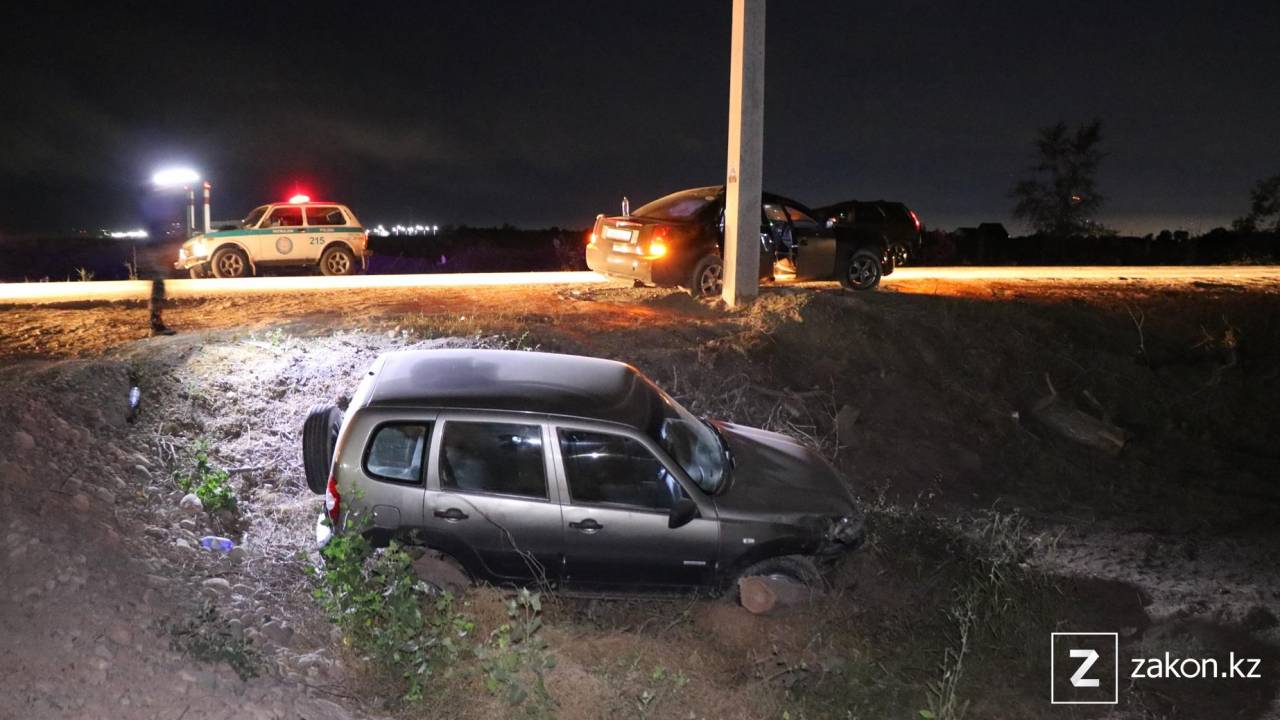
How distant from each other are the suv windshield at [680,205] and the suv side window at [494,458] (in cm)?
774

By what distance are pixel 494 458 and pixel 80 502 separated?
2.43 metres

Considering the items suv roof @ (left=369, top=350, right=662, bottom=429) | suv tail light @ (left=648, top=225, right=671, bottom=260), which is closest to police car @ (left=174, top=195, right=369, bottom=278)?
suv tail light @ (left=648, top=225, right=671, bottom=260)

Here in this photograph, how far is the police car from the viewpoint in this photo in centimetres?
1753

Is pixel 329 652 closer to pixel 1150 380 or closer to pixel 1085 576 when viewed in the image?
pixel 1085 576

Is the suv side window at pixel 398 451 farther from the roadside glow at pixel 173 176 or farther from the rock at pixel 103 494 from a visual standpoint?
the roadside glow at pixel 173 176

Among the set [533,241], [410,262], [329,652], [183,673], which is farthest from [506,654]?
[533,241]

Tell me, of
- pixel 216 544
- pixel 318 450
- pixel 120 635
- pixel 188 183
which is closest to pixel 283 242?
pixel 188 183

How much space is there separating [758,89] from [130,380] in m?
7.64

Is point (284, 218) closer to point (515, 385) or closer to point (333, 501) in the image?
point (515, 385)

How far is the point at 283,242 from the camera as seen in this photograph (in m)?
18.0

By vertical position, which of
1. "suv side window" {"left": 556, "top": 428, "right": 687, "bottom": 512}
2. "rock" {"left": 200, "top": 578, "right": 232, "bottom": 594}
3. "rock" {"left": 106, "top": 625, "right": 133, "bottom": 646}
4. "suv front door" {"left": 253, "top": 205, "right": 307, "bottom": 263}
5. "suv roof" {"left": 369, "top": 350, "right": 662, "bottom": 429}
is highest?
"suv front door" {"left": 253, "top": 205, "right": 307, "bottom": 263}

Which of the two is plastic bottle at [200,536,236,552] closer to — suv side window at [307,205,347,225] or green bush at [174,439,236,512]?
green bush at [174,439,236,512]

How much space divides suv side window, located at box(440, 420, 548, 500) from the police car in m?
13.2

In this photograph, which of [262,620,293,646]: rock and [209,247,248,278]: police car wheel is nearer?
[262,620,293,646]: rock
